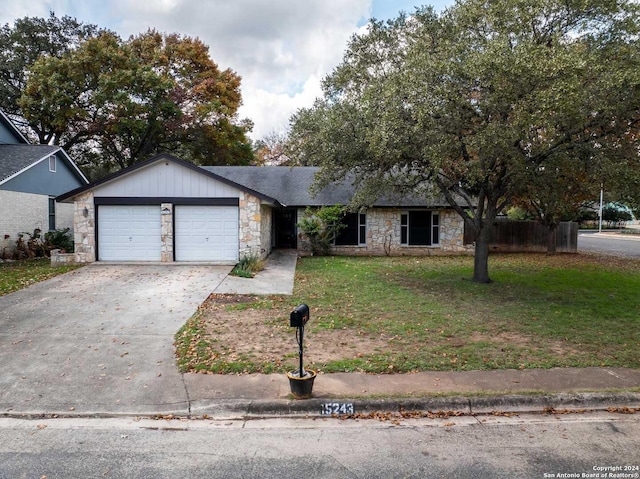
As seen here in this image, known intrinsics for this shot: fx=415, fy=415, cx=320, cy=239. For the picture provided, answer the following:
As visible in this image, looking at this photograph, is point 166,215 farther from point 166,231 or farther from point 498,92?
point 498,92

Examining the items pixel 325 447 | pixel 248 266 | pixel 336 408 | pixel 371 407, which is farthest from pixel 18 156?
pixel 325 447

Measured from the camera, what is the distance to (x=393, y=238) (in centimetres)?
1975

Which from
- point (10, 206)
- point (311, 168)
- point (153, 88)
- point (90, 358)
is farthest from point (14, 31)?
point (90, 358)

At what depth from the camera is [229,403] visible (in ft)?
15.5

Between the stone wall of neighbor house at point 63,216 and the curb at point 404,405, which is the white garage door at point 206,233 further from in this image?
the curb at point 404,405

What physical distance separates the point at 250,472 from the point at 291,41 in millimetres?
15479

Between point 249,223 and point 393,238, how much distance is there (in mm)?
7870

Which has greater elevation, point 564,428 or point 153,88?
point 153,88

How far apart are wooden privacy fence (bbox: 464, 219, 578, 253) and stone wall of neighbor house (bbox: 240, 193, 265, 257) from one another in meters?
12.8

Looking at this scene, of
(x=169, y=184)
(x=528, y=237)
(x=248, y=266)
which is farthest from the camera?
(x=528, y=237)

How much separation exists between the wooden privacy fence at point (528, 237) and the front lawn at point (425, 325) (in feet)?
25.6

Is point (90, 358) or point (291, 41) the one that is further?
point (291, 41)

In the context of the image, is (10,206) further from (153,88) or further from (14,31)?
(14,31)

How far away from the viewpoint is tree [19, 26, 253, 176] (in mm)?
24094
